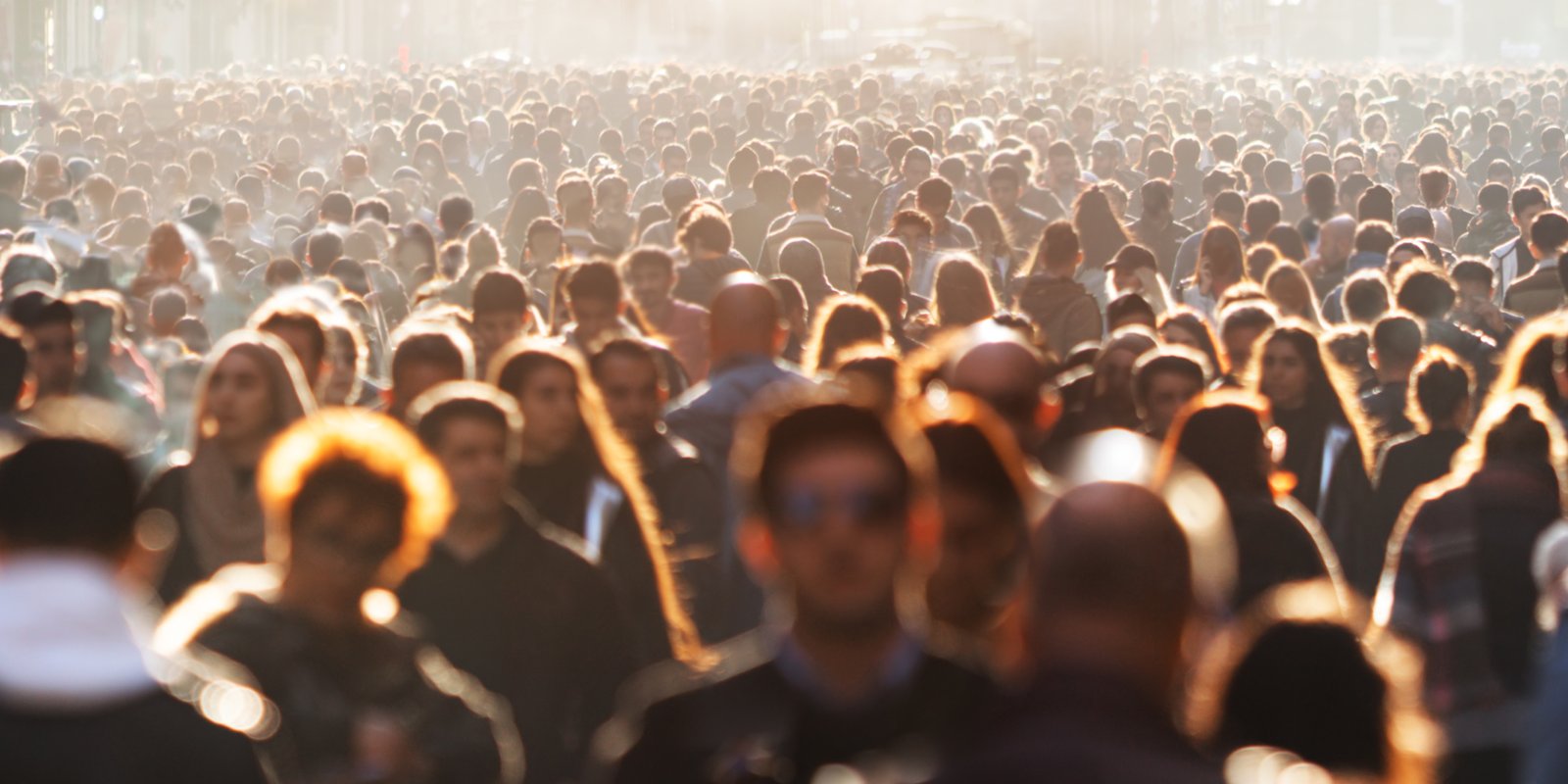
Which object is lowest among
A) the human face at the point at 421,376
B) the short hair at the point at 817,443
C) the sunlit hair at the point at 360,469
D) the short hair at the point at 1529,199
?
the short hair at the point at 1529,199

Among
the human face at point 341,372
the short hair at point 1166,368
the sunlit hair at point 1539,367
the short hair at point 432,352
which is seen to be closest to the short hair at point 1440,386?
the sunlit hair at point 1539,367

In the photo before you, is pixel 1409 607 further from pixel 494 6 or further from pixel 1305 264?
pixel 494 6

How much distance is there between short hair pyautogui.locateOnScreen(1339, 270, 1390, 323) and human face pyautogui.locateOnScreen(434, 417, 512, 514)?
6.08 m

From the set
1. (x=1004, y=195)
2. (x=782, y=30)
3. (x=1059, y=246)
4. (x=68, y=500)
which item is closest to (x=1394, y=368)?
(x=1059, y=246)

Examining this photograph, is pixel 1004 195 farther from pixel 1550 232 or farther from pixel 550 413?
pixel 550 413

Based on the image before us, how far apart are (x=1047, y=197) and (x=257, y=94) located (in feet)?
67.8

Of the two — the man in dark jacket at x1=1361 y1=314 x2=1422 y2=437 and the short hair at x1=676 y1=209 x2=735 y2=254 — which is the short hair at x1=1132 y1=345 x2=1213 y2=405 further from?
the short hair at x1=676 y1=209 x2=735 y2=254

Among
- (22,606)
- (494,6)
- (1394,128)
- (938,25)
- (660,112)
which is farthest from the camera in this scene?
(494,6)

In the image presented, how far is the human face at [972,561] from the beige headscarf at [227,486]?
1990mm

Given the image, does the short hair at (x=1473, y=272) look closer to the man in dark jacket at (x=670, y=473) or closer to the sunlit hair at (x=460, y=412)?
the man in dark jacket at (x=670, y=473)

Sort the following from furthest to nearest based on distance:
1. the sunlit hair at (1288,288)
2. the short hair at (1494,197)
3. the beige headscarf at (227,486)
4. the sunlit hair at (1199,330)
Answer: the short hair at (1494,197)
the sunlit hair at (1288,288)
the sunlit hair at (1199,330)
the beige headscarf at (227,486)

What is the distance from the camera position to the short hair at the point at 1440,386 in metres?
7.79

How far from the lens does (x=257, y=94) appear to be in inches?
1455

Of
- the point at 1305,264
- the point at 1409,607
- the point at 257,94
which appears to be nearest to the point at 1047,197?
the point at 1305,264
